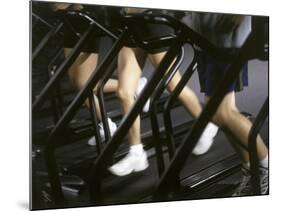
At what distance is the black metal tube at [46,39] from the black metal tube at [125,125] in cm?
84

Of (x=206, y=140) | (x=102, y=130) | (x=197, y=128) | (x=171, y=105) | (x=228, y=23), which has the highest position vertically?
(x=228, y=23)

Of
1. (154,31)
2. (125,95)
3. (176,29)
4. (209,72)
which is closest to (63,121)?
(125,95)

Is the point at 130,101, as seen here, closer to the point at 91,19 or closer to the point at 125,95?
the point at 125,95

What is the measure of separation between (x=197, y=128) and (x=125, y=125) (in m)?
0.63

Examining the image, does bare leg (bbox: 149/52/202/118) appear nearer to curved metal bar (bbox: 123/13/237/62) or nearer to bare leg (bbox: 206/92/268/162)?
bare leg (bbox: 206/92/268/162)

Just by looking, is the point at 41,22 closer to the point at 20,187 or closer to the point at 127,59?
the point at 127,59

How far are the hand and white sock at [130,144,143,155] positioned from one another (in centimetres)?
119

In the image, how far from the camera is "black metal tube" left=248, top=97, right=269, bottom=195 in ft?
14.1

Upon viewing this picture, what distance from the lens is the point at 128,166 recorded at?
3963mm

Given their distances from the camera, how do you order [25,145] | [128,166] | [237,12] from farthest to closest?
[237,12] → [128,166] → [25,145]

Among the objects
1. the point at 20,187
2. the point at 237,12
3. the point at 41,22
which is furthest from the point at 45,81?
the point at 237,12

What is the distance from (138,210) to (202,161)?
0.69 metres

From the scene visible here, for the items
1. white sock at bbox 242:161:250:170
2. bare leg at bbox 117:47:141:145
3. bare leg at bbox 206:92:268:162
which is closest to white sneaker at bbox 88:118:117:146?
bare leg at bbox 117:47:141:145

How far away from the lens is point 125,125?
3953 mm
